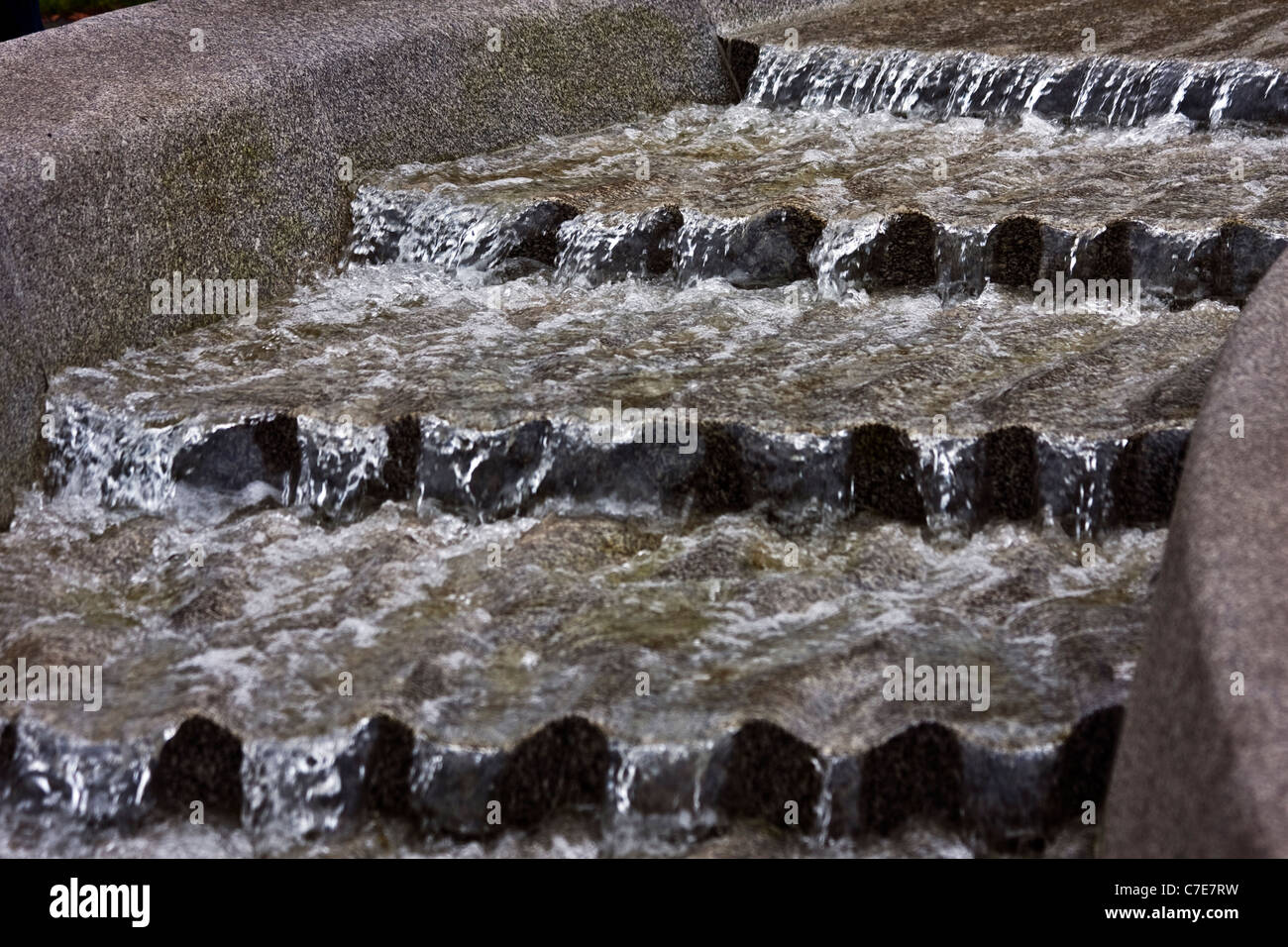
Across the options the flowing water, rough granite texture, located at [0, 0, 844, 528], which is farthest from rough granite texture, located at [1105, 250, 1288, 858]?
rough granite texture, located at [0, 0, 844, 528]

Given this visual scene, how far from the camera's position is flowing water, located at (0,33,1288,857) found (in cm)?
341

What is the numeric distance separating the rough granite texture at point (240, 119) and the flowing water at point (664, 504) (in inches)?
6.8

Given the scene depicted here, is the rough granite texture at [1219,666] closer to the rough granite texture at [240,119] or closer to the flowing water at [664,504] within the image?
the flowing water at [664,504]

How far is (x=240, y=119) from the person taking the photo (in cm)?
579

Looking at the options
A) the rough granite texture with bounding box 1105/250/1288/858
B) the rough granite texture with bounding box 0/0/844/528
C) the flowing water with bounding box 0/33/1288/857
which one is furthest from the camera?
the rough granite texture with bounding box 0/0/844/528

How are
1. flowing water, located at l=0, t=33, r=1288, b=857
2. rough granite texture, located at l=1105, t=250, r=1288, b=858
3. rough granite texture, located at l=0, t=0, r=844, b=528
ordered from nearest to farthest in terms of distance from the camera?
rough granite texture, located at l=1105, t=250, r=1288, b=858 → flowing water, located at l=0, t=33, r=1288, b=857 → rough granite texture, located at l=0, t=0, r=844, b=528

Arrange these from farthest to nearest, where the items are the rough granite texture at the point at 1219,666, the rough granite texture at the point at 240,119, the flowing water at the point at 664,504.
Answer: the rough granite texture at the point at 240,119, the flowing water at the point at 664,504, the rough granite texture at the point at 1219,666

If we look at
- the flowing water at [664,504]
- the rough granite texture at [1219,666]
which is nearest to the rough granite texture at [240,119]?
the flowing water at [664,504]

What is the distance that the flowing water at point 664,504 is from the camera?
3.41 metres

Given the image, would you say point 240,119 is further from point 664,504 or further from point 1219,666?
point 1219,666

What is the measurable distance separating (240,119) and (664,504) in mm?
2586

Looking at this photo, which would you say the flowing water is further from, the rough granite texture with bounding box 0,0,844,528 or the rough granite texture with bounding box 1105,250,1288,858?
the rough granite texture with bounding box 1105,250,1288,858

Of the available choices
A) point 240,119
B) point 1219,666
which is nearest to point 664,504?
point 1219,666

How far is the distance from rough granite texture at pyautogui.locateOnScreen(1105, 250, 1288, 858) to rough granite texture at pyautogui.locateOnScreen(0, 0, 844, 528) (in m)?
3.67
